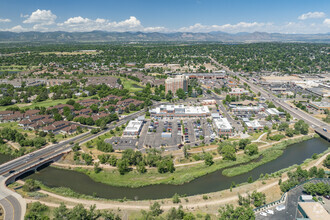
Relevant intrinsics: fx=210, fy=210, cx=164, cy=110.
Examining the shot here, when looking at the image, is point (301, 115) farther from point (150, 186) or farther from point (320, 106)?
point (150, 186)

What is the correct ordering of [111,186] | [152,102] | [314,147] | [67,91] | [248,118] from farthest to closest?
[67,91] → [152,102] → [248,118] → [314,147] → [111,186]

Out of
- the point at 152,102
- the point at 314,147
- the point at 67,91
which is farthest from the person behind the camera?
the point at 67,91

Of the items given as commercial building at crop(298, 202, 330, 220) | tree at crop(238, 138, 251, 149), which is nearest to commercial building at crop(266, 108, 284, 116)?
tree at crop(238, 138, 251, 149)

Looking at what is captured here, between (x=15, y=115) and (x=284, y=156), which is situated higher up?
(x=15, y=115)

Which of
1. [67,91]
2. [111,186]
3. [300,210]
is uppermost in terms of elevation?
[67,91]

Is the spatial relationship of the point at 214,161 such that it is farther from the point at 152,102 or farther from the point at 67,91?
the point at 67,91

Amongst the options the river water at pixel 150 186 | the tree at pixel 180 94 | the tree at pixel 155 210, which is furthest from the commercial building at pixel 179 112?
the tree at pixel 155 210

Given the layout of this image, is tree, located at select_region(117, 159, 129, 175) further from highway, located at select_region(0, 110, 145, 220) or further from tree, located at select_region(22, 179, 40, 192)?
highway, located at select_region(0, 110, 145, 220)

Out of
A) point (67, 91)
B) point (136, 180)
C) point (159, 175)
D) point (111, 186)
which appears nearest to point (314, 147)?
point (159, 175)
